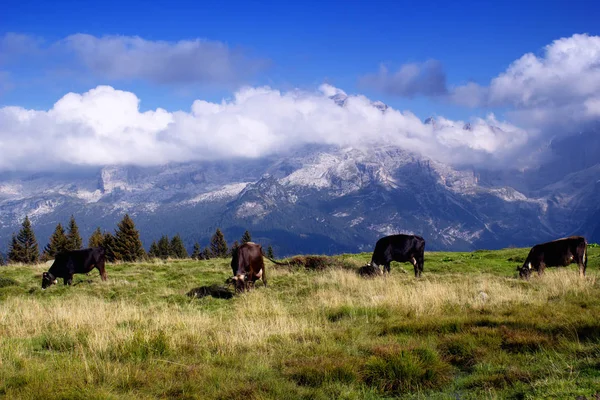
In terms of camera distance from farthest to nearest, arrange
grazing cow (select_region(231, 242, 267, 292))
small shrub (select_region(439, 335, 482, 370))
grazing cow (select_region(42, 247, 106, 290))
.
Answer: grazing cow (select_region(42, 247, 106, 290)) → grazing cow (select_region(231, 242, 267, 292)) → small shrub (select_region(439, 335, 482, 370))

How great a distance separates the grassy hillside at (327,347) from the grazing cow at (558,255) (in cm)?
559

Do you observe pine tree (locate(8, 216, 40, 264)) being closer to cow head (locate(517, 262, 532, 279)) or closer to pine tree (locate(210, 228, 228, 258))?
pine tree (locate(210, 228, 228, 258))

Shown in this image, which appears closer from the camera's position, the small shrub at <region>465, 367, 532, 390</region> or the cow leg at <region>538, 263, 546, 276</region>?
the small shrub at <region>465, 367, 532, 390</region>

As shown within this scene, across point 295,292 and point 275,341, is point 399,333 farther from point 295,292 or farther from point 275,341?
point 295,292

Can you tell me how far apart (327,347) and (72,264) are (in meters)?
20.2

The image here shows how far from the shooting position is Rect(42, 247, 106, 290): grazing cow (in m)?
24.4

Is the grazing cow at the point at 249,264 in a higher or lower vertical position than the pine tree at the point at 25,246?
lower

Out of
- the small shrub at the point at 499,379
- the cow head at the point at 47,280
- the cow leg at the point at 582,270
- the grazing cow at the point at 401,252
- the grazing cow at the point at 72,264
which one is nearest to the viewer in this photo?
the small shrub at the point at 499,379

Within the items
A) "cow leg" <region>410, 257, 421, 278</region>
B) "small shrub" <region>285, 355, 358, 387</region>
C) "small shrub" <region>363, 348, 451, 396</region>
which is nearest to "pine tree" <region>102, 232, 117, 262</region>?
"cow leg" <region>410, 257, 421, 278</region>

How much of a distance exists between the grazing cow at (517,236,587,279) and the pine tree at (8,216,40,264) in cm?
9708

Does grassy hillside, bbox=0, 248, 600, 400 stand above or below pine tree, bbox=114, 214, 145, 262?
below

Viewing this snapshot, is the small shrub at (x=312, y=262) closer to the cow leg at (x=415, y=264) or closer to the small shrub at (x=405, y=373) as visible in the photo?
the cow leg at (x=415, y=264)

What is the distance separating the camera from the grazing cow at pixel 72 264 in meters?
24.4

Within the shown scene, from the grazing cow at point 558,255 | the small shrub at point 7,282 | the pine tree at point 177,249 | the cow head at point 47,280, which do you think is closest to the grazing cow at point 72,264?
the cow head at point 47,280
